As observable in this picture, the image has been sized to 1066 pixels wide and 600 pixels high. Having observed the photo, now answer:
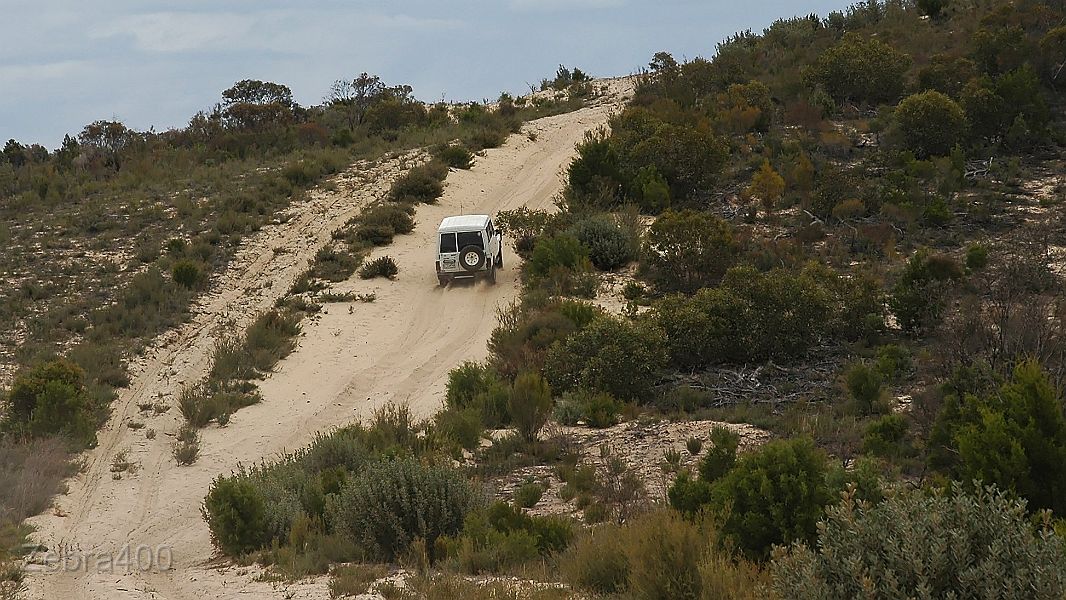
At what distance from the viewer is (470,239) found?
26250mm

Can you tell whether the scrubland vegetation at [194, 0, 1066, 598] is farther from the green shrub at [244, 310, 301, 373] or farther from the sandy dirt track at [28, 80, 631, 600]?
the green shrub at [244, 310, 301, 373]

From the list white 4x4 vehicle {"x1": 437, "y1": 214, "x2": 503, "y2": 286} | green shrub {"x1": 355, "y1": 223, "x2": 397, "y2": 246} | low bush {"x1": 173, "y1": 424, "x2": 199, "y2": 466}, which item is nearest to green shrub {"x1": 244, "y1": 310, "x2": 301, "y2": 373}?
low bush {"x1": 173, "y1": 424, "x2": 199, "y2": 466}

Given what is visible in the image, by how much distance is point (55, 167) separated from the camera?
4069cm

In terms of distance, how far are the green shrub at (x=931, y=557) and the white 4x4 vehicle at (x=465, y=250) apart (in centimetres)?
2093

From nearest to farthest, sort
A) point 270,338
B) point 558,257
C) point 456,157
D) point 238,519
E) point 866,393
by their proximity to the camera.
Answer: point 238,519 → point 866,393 → point 270,338 → point 558,257 → point 456,157

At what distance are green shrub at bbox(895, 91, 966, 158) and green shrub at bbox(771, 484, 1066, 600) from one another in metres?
26.4

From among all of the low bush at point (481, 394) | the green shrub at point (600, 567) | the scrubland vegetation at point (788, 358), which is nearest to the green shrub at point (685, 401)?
the scrubland vegetation at point (788, 358)

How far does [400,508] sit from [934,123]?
2377 cm

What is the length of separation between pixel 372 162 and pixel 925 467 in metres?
28.2

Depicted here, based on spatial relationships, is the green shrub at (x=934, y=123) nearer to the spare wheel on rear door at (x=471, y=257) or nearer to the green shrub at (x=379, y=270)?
the spare wheel on rear door at (x=471, y=257)

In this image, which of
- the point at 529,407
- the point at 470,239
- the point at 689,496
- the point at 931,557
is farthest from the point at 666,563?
the point at 470,239

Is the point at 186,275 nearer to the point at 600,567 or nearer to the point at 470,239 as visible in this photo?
the point at 470,239

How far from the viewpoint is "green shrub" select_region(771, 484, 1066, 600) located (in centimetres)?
485

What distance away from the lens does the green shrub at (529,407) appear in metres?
15.2
